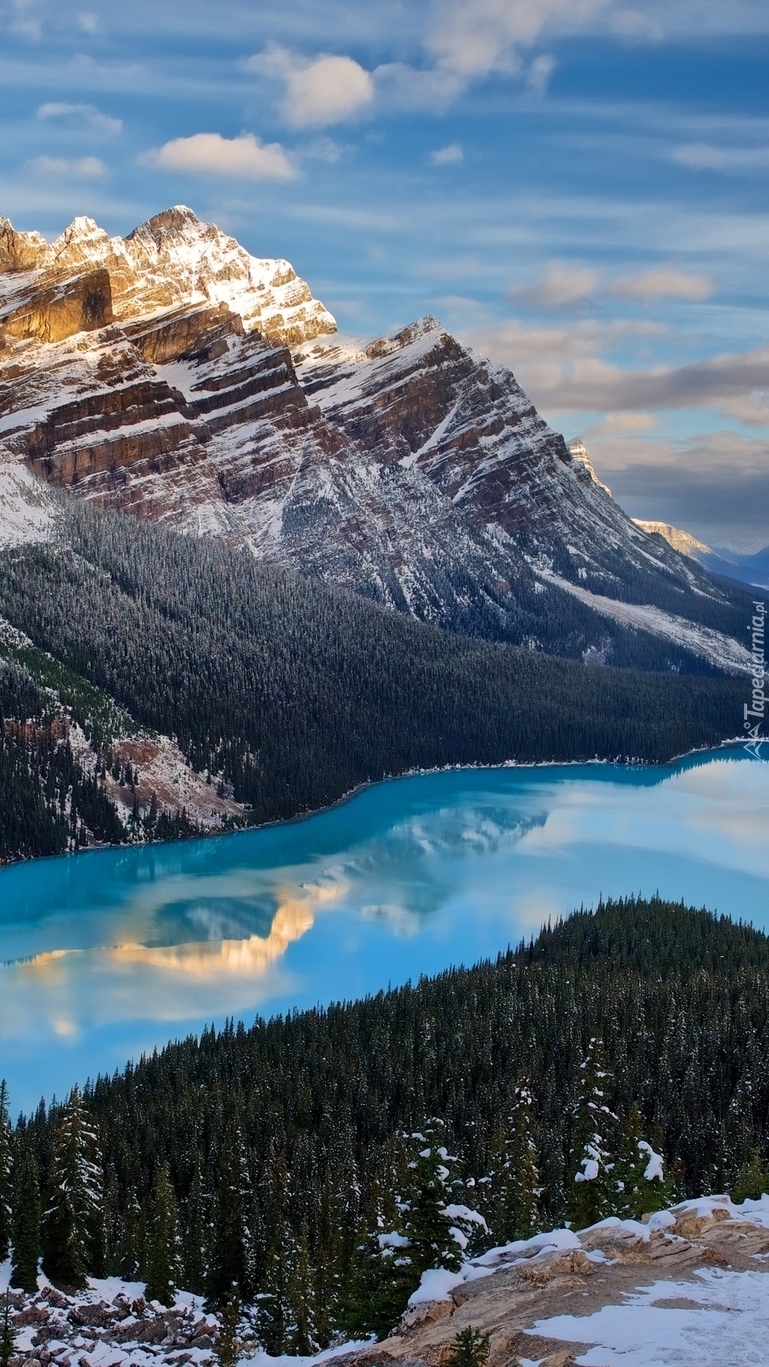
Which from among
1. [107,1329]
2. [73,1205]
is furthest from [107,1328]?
[73,1205]

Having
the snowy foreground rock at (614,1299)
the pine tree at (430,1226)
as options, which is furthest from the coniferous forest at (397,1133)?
the snowy foreground rock at (614,1299)

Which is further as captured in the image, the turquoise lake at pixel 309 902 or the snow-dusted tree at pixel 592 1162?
the turquoise lake at pixel 309 902

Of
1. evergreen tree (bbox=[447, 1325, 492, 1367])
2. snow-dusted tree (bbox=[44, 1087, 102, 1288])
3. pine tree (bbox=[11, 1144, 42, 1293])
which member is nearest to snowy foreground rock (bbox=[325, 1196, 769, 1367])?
evergreen tree (bbox=[447, 1325, 492, 1367])

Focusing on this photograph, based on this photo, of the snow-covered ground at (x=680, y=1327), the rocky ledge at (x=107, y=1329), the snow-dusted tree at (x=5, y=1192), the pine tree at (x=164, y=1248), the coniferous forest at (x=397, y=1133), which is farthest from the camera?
the snow-dusted tree at (x=5, y=1192)

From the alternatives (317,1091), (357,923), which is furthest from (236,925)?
(317,1091)

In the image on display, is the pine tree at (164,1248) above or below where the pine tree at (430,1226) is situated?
below

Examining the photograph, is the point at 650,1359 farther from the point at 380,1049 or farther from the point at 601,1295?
the point at 380,1049

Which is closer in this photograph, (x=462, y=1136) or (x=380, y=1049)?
(x=462, y=1136)

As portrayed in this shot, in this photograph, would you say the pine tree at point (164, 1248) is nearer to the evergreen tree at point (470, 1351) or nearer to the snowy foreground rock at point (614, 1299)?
the snowy foreground rock at point (614, 1299)
